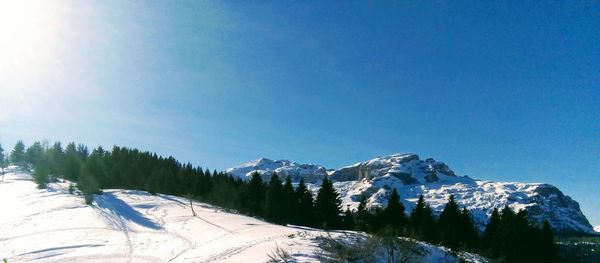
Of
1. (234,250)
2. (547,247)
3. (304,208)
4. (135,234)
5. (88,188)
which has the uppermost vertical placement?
(304,208)

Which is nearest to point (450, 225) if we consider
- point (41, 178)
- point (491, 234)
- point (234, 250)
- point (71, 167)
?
point (491, 234)

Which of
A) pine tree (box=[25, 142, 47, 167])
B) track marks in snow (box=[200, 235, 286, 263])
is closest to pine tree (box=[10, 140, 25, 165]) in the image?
pine tree (box=[25, 142, 47, 167])

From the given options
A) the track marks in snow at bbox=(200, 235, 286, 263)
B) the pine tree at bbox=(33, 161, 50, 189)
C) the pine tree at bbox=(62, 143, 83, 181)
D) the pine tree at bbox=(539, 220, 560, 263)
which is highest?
the pine tree at bbox=(62, 143, 83, 181)

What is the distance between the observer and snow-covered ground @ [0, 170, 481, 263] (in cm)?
3123

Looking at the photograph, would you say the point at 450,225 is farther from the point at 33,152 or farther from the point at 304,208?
the point at 33,152

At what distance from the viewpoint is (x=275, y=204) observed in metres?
64.2

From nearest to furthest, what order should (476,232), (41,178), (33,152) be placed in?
(476,232) < (41,178) < (33,152)

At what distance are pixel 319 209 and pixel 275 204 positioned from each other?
703 centimetres

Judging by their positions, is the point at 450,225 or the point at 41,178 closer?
the point at 450,225

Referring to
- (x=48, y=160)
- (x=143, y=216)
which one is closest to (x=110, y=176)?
(x=48, y=160)

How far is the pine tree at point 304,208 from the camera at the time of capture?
65500mm

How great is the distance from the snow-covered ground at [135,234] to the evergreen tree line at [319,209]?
5.40 metres

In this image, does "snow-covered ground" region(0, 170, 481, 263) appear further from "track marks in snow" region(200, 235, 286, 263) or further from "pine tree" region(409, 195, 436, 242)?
"pine tree" region(409, 195, 436, 242)

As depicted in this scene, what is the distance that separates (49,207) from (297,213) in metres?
37.0
